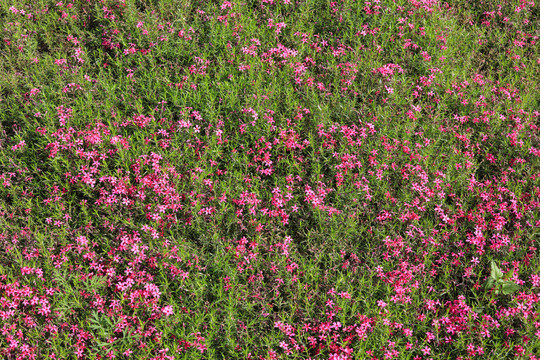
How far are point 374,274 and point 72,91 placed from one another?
173 inches

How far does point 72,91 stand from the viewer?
5.80 m

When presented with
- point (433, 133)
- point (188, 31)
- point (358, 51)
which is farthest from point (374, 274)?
point (188, 31)

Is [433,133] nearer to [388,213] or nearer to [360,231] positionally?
[388,213]

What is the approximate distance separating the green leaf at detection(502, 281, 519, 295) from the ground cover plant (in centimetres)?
2

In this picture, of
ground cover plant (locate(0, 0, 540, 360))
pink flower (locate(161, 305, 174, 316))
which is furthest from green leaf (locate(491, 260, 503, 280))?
pink flower (locate(161, 305, 174, 316))

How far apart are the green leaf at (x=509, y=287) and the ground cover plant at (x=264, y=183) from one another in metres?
0.02

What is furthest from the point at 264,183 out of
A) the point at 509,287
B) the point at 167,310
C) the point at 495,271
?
the point at 509,287

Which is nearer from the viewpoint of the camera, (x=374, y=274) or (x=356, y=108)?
(x=374, y=274)

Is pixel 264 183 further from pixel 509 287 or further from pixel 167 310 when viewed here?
pixel 509 287

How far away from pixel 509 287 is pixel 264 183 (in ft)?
9.41

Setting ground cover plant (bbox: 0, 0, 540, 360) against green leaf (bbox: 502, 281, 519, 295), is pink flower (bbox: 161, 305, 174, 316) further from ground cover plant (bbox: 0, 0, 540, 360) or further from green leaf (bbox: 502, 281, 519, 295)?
green leaf (bbox: 502, 281, 519, 295)

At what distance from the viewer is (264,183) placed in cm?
542

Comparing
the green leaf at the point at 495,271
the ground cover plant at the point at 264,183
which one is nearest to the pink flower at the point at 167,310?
the ground cover plant at the point at 264,183

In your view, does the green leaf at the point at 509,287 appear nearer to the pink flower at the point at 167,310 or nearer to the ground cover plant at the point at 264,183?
the ground cover plant at the point at 264,183
